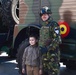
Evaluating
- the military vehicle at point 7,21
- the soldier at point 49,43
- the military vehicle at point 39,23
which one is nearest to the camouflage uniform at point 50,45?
the soldier at point 49,43

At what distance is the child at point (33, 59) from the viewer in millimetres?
5129

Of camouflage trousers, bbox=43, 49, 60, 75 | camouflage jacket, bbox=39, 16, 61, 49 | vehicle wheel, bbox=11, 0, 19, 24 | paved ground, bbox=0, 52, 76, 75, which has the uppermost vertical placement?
vehicle wheel, bbox=11, 0, 19, 24

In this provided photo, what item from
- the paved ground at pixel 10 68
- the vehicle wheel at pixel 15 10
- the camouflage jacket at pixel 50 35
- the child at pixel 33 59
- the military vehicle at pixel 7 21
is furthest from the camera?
the military vehicle at pixel 7 21

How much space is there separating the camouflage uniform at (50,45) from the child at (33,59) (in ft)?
0.44

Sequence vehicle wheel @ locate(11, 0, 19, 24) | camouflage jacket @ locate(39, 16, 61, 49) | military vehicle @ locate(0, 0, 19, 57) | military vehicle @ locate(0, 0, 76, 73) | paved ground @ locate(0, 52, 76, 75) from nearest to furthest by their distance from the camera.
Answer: camouflage jacket @ locate(39, 16, 61, 49), military vehicle @ locate(0, 0, 76, 73), paved ground @ locate(0, 52, 76, 75), vehicle wheel @ locate(11, 0, 19, 24), military vehicle @ locate(0, 0, 19, 57)

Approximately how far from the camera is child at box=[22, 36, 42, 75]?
5.13 meters

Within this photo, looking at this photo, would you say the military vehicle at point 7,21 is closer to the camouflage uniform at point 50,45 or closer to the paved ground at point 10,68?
the paved ground at point 10,68

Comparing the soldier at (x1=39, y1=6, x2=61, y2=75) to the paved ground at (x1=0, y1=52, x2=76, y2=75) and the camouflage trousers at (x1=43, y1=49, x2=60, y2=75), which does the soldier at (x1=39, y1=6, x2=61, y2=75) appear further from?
the paved ground at (x1=0, y1=52, x2=76, y2=75)

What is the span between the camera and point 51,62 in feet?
17.4

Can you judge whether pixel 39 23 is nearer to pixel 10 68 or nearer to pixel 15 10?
pixel 15 10

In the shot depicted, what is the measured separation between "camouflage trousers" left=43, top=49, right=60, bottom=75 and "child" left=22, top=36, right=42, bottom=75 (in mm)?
169

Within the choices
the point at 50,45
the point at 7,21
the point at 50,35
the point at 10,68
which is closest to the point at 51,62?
the point at 50,45

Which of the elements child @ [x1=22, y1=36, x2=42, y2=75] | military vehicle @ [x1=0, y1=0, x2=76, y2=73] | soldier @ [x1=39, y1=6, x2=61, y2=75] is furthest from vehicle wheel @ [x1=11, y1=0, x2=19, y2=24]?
child @ [x1=22, y1=36, x2=42, y2=75]

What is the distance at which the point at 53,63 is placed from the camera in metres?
5.30
